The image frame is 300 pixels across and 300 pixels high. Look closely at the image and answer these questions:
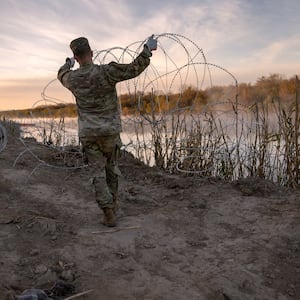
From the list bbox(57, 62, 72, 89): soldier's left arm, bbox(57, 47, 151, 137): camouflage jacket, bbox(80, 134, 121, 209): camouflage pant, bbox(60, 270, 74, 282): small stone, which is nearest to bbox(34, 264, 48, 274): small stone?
bbox(60, 270, 74, 282): small stone

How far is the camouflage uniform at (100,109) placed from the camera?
11.2ft

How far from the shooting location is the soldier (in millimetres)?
3389

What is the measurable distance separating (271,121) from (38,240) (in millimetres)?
3400

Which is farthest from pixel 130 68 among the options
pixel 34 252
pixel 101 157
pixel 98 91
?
pixel 34 252

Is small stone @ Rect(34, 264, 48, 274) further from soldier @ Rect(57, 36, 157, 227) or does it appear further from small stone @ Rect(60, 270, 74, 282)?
soldier @ Rect(57, 36, 157, 227)

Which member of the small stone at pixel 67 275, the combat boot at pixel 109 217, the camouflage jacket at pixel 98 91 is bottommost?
the small stone at pixel 67 275

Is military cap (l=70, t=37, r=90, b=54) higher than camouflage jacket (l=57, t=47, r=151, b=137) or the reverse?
higher

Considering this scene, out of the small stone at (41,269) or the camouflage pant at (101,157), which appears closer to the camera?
the small stone at (41,269)

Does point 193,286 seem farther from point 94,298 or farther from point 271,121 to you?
point 271,121

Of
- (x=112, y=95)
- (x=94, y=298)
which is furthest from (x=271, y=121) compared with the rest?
(x=94, y=298)

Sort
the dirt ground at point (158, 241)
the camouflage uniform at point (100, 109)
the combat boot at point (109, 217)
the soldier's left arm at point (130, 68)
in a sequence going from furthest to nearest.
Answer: the combat boot at point (109, 217) < the camouflage uniform at point (100, 109) < the soldier's left arm at point (130, 68) < the dirt ground at point (158, 241)

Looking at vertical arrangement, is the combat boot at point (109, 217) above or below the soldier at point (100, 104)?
below

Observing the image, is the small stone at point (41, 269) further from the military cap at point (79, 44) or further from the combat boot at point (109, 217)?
the military cap at point (79, 44)

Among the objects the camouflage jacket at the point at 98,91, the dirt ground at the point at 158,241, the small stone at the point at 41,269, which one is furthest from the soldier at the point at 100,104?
the small stone at the point at 41,269
